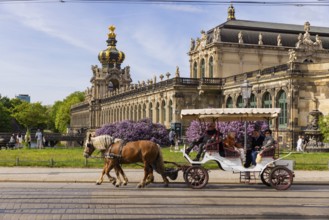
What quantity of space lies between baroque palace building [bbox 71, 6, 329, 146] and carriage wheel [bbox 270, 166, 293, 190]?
2796 centimetres

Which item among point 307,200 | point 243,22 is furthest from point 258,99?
point 307,200

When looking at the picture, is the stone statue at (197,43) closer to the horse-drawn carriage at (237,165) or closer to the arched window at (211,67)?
the arched window at (211,67)

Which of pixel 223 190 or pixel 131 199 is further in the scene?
pixel 223 190

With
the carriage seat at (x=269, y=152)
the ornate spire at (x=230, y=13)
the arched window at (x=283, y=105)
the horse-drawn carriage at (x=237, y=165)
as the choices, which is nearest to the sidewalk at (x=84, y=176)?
the horse-drawn carriage at (x=237, y=165)

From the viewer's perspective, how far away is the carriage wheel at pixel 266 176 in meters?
17.8

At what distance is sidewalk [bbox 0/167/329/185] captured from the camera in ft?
64.1

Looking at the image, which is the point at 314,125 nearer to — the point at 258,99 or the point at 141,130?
the point at 258,99

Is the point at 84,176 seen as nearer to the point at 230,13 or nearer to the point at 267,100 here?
the point at 267,100

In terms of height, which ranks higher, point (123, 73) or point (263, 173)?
point (123, 73)

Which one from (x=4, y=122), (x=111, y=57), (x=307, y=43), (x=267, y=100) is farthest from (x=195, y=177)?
(x=111, y=57)

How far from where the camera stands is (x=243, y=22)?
73.3 meters

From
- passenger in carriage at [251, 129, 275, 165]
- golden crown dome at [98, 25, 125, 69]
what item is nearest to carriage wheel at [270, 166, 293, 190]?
passenger in carriage at [251, 129, 275, 165]

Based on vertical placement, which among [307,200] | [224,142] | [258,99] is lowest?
[307,200]

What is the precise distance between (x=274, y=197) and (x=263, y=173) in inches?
121
